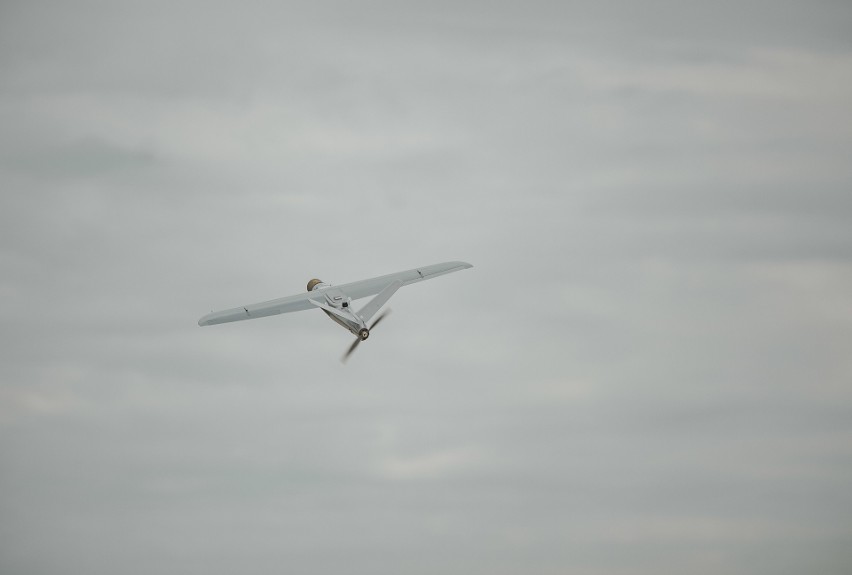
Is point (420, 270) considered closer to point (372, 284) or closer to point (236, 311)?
point (372, 284)

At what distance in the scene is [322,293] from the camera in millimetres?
113500

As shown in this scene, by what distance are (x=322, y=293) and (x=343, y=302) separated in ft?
15.1

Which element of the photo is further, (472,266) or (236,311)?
(472,266)

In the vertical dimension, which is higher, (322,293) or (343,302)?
(322,293)

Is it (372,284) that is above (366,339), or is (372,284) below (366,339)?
above

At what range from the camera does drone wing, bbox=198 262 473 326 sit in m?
108

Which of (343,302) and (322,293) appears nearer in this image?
(343,302)

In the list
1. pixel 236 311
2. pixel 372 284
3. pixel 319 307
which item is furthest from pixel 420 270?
pixel 236 311

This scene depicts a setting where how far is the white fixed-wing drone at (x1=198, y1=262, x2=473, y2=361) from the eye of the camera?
107 metres

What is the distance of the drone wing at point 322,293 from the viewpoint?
108025mm

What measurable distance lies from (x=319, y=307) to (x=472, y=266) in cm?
2246

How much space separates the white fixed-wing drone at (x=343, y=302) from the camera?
107188mm

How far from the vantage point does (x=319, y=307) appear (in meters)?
111

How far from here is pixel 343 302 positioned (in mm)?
109750
